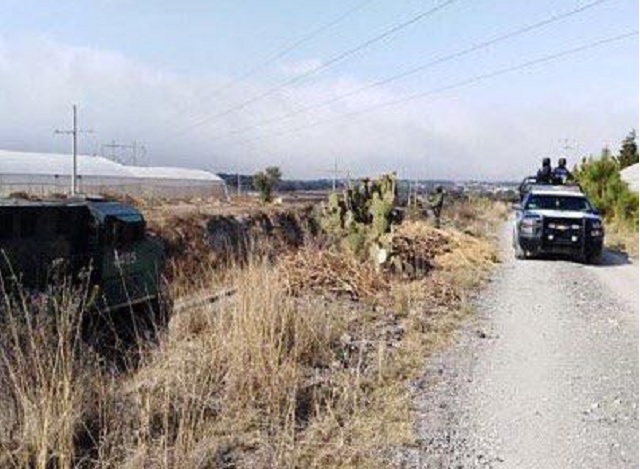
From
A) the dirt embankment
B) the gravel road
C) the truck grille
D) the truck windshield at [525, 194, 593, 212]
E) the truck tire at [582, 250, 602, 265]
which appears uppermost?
the truck windshield at [525, 194, 593, 212]

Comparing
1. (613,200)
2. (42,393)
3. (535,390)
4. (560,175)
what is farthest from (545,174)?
(42,393)

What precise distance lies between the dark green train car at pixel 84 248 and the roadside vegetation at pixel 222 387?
163 centimetres

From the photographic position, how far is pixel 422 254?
1770cm

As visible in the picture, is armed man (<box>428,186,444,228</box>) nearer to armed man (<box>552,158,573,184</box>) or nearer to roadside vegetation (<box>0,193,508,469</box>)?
armed man (<box>552,158,573,184</box>)

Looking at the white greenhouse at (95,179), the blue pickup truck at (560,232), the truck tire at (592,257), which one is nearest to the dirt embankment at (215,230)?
the blue pickup truck at (560,232)

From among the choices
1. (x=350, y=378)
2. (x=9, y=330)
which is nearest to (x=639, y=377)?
(x=350, y=378)

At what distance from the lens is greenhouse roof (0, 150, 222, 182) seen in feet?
194

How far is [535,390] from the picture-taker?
7.31 metres

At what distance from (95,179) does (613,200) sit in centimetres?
4470

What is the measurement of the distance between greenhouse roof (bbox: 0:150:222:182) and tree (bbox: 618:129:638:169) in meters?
42.6

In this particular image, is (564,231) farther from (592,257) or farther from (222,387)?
(222,387)

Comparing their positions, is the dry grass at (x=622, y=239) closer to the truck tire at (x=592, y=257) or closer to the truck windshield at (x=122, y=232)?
the truck tire at (x=592, y=257)

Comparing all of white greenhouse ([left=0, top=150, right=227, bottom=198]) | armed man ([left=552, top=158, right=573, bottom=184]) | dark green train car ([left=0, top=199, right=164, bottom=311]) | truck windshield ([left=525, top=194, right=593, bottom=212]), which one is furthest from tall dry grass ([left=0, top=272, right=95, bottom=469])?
white greenhouse ([left=0, top=150, right=227, bottom=198])

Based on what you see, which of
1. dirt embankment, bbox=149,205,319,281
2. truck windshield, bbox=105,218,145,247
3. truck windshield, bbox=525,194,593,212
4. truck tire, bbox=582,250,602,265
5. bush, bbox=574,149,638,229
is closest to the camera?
truck windshield, bbox=105,218,145,247
